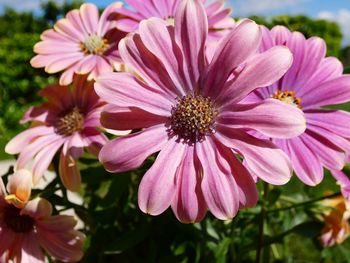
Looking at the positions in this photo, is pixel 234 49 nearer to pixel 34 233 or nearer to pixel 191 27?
pixel 191 27

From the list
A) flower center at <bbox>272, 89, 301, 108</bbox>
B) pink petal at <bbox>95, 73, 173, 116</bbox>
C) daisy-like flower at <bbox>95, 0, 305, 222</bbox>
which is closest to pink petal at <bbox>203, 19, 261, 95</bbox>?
daisy-like flower at <bbox>95, 0, 305, 222</bbox>

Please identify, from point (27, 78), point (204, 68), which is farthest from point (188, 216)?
point (27, 78)

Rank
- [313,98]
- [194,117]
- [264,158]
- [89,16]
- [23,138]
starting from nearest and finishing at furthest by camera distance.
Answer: [264,158] → [194,117] → [313,98] → [23,138] → [89,16]

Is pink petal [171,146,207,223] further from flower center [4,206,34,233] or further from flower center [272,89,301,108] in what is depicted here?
flower center [4,206,34,233]

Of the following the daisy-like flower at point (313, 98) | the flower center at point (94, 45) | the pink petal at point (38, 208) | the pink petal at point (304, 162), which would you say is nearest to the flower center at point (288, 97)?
the daisy-like flower at point (313, 98)

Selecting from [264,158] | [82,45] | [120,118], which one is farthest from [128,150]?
[82,45]

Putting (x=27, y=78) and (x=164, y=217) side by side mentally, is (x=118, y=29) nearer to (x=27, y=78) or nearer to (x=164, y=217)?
(x=164, y=217)
